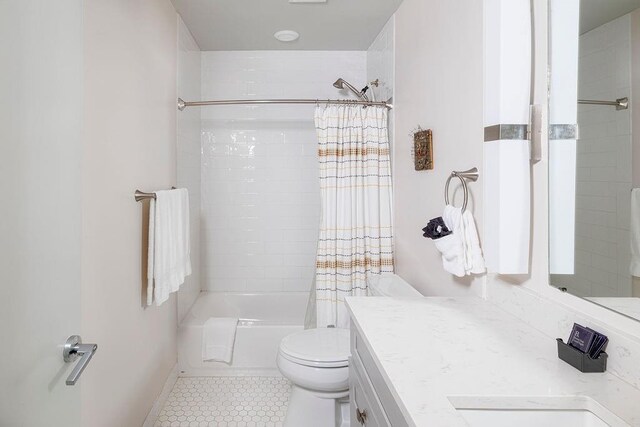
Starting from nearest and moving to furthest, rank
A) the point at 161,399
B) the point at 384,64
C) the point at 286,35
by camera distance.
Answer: the point at 161,399
the point at 384,64
the point at 286,35

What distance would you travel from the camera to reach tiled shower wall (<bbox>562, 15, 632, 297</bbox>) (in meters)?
0.94

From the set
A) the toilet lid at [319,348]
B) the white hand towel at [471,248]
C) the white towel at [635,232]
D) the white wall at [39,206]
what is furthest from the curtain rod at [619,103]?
the toilet lid at [319,348]

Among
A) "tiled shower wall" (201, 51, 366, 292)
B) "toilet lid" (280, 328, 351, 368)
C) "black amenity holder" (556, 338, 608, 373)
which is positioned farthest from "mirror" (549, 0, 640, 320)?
"tiled shower wall" (201, 51, 366, 292)

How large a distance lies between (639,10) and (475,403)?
925mm

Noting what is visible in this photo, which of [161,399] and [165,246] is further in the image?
[161,399]

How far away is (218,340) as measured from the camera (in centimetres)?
272

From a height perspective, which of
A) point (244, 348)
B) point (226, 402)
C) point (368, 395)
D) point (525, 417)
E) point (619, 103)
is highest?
point (619, 103)

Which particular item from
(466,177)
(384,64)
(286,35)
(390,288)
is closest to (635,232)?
(466,177)

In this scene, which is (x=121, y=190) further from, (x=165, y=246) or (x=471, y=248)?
(x=471, y=248)

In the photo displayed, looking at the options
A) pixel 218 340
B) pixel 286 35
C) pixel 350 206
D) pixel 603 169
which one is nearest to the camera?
pixel 603 169

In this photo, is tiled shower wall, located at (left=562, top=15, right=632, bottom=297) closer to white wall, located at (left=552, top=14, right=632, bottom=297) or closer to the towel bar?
white wall, located at (left=552, top=14, right=632, bottom=297)

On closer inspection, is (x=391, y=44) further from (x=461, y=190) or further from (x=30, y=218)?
(x=30, y=218)

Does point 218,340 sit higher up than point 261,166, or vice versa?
point 261,166

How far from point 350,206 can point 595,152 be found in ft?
5.06
